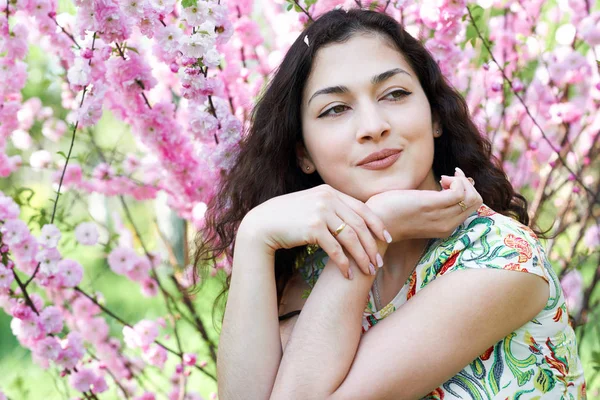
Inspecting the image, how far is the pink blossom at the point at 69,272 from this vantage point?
220 centimetres

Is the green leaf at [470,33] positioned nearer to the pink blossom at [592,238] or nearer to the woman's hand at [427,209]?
the woman's hand at [427,209]

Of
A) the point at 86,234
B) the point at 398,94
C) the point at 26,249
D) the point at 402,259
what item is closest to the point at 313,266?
the point at 402,259

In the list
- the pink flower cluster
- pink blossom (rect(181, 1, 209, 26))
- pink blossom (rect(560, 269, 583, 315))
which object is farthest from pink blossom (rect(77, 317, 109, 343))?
pink blossom (rect(560, 269, 583, 315))

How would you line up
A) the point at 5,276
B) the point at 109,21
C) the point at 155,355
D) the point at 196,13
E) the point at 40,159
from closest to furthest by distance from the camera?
the point at 196,13
the point at 109,21
the point at 5,276
the point at 155,355
the point at 40,159

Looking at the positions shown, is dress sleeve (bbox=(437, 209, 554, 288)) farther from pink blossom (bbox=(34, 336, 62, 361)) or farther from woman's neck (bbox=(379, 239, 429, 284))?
pink blossom (bbox=(34, 336, 62, 361))

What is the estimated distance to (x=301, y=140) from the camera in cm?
184

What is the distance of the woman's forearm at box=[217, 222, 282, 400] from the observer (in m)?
1.49

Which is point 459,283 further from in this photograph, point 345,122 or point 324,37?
point 324,37

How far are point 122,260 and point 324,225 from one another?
4.95 ft

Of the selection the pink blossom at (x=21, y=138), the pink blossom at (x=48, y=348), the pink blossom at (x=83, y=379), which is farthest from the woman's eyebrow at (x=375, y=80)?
the pink blossom at (x=21, y=138)

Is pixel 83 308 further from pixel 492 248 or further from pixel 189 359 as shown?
pixel 492 248

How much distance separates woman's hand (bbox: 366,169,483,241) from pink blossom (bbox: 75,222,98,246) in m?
1.36

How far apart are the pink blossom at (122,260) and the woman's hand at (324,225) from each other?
1299 mm

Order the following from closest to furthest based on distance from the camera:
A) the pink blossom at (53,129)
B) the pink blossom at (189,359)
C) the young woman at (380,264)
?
the young woman at (380,264), the pink blossom at (189,359), the pink blossom at (53,129)
